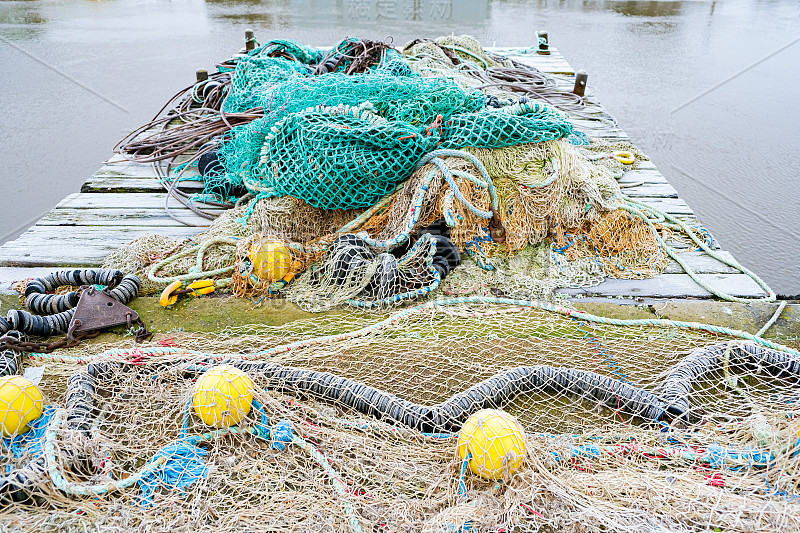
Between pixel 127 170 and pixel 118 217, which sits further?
pixel 127 170

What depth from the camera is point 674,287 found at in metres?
3.46

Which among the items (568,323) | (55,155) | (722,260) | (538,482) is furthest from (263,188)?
(55,155)

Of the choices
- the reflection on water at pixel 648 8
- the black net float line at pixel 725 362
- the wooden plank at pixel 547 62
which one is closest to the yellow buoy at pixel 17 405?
the black net float line at pixel 725 362

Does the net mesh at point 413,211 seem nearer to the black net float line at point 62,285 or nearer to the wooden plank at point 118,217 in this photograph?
the black net float line at point 62,285

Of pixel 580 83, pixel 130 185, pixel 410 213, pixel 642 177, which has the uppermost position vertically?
pixel 580 83

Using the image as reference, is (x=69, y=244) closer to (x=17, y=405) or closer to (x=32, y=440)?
(x=17, y=405)

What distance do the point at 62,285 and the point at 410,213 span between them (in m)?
2.09

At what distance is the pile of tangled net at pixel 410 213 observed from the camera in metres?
3.32

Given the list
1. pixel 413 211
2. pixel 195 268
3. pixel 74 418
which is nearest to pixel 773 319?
pixel 413 211

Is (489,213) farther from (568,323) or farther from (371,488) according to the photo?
(371,488)

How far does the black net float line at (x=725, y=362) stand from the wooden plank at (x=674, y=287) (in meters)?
0.68

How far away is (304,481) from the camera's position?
2.02 meters

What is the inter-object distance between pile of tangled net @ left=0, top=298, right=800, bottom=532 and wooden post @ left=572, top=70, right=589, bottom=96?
477 centimetres

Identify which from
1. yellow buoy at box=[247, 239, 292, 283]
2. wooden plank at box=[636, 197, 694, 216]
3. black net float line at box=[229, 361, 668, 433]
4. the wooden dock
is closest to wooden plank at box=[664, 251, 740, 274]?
the wooden dock
